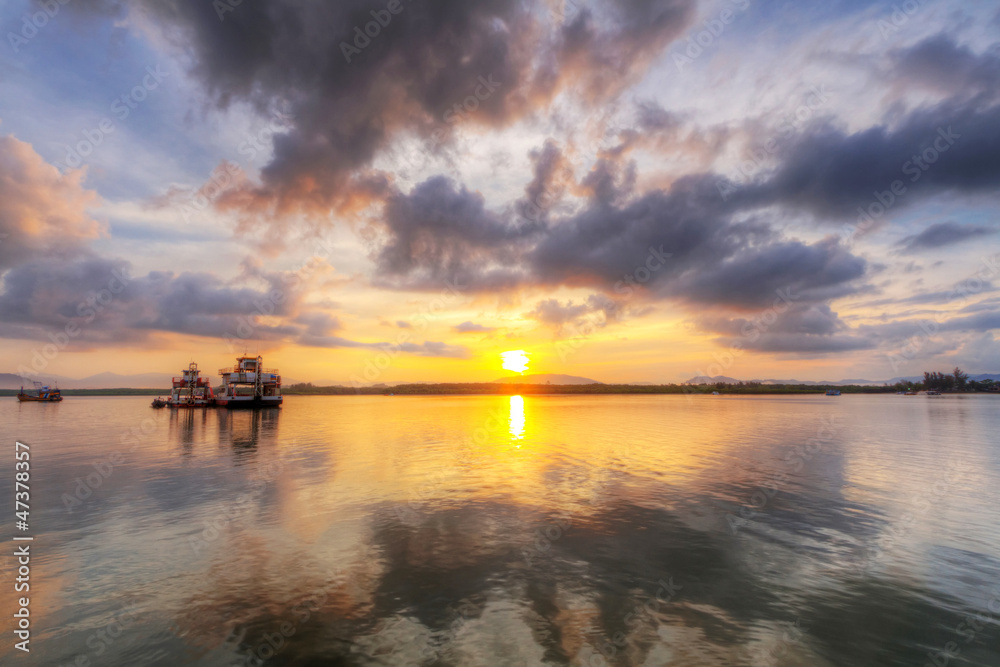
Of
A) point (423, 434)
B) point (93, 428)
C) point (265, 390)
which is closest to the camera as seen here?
point (423, 434)

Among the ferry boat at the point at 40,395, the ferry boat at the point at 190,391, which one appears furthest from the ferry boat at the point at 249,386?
the ferry boat at the point at 40,395

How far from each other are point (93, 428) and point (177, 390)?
2711 inches

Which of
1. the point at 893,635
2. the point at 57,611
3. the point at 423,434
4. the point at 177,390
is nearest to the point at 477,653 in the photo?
the point at 893,635

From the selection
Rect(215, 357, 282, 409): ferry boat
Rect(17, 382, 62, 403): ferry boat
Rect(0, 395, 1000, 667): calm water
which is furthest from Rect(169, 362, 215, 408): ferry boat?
Rect(0, 395, 1000, 667): calm water

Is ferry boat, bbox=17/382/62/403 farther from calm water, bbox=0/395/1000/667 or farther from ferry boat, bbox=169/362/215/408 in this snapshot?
calm water, bbox=0/395/1000/667

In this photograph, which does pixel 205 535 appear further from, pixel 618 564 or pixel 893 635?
pixel 893 635

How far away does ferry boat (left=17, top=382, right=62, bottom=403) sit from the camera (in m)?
146

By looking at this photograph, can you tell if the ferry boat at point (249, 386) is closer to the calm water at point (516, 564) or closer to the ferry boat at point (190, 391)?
the ferry boat at point (190, 391)

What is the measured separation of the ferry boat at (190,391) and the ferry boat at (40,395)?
65.1 metres

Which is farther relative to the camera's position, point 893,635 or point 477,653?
point 893,635

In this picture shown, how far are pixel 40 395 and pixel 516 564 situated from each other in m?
208

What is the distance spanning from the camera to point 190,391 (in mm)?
115562

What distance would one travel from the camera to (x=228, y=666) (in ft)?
28.7

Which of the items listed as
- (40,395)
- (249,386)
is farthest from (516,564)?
(40,395)
